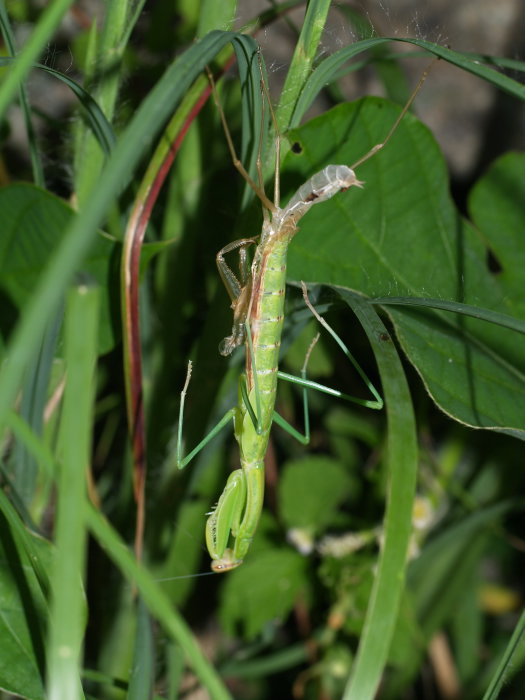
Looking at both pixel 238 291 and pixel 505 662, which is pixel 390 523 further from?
pixel 238 291

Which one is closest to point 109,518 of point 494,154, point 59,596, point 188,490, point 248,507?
point 188,490

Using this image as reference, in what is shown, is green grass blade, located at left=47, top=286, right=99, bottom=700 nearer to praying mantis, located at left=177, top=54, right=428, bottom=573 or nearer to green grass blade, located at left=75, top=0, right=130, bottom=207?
praying mantis, located at left=177, top=54, right=428, bottom=573

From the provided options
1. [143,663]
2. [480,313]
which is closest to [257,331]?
[480,313]

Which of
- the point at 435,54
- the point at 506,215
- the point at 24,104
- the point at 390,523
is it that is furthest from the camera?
the point at 506,215

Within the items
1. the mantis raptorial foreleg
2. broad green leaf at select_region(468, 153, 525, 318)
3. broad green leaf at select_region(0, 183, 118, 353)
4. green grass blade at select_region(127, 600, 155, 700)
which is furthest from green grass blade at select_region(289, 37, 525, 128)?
green grass blade at select_region(127, 600, 155, 700)

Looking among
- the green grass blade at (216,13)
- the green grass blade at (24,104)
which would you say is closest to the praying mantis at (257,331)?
the green grass blade at (216,13)
